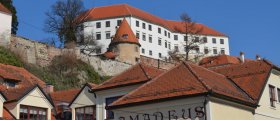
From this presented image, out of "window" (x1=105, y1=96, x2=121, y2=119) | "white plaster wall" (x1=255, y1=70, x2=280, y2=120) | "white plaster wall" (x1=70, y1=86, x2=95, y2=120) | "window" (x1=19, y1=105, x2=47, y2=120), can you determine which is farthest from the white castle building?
"white plaster wall" (x1=255, y1=70, x2=280, y2=120)

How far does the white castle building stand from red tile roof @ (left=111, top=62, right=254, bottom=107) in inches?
2691

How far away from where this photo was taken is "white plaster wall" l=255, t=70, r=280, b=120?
27712mm

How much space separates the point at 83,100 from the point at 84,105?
0.31 metres

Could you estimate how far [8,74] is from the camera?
36.6 meters

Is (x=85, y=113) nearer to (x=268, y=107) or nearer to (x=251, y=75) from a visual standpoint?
(x=251, y=75)

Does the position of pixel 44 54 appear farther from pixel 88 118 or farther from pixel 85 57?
pixel 88 118

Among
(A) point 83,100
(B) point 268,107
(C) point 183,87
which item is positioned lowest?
(B) point 268,107

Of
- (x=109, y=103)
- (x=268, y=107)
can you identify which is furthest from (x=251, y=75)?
(x=109, y=103)

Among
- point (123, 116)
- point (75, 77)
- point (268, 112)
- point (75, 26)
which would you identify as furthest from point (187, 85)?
point (75, 26)

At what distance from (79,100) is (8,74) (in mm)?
7534

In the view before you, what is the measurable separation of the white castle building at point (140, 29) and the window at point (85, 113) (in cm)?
6393

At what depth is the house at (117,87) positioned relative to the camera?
2877cm

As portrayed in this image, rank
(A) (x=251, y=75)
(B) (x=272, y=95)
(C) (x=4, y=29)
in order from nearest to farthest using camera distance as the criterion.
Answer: (B) (x=272, y=95), (A) (x=251, y=75), (C) (x=4, y=29)

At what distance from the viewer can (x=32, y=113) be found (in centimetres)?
3091
